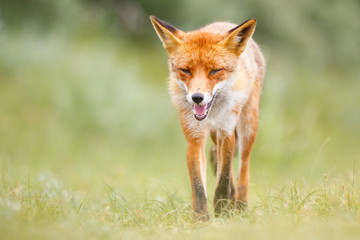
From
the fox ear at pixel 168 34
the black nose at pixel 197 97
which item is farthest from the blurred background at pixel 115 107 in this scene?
the black nose at pixel 197 97

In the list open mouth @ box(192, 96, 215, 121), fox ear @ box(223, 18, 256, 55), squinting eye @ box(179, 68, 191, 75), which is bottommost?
open mouth @ box(192, 96, 215, 121)

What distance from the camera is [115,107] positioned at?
13.2 metres

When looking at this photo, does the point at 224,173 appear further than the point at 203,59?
Yes

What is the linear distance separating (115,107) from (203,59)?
820 centimetres

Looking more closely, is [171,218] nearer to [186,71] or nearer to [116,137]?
[186,71]

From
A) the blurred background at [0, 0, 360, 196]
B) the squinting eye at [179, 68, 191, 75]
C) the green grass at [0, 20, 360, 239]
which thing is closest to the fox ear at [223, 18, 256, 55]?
the squinting eye at [179, 68, 191, 75]

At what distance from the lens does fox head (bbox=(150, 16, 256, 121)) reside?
514 centimetres

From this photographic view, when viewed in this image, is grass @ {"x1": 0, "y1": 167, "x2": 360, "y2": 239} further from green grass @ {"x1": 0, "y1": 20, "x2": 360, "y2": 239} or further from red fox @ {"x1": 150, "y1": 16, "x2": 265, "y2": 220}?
red fox @ {"x1": 150, "y1": 16, "x2": 265, "y2": 220}

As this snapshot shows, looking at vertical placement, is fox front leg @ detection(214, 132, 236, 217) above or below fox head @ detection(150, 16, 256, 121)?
below

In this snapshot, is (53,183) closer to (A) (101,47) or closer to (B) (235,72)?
(B) (235,72)

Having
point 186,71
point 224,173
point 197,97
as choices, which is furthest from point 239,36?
point 224,173

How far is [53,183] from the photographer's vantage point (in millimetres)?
6434

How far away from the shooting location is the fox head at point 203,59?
514 cm

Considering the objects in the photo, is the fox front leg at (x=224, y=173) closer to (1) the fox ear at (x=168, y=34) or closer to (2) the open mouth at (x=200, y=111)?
(2) the open mouth at (x=200, y=111)
